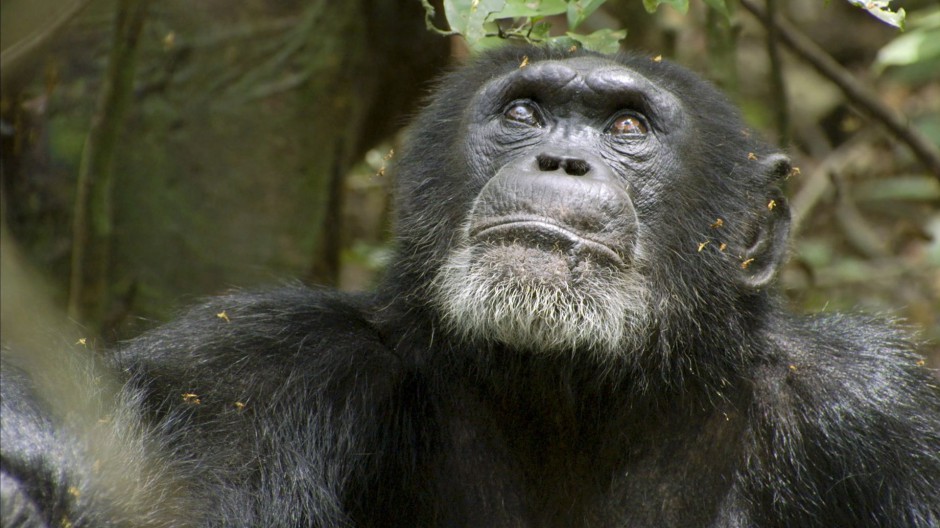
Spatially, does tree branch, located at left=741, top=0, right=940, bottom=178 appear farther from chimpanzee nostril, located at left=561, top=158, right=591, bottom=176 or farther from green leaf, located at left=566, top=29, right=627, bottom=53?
chimpanzee nostril, located at left=561, top=158, right=591, bottom=176

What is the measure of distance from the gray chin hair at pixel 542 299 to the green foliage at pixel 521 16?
36.7 inches

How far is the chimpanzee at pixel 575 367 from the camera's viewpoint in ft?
14.9

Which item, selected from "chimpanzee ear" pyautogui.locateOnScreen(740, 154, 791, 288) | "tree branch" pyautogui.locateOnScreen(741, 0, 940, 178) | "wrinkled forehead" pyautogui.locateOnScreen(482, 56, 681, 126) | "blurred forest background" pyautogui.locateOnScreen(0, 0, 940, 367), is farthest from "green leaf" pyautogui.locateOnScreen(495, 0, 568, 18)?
"tree branch" pyautogui.locateOnScreen(741, 0, 940, 178)

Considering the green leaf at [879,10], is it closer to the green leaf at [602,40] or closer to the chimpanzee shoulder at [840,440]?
the green leaf at [602,40]

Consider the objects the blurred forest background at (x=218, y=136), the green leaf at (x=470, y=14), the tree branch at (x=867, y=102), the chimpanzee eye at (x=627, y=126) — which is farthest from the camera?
the tree branch at (x=867, y=102)

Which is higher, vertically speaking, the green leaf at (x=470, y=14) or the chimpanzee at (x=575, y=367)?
the green leaf at (x=470, y=14)

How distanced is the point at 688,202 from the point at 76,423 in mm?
2508

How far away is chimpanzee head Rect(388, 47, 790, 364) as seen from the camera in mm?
4434

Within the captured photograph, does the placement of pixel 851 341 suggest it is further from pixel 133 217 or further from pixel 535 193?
pixel 133 217

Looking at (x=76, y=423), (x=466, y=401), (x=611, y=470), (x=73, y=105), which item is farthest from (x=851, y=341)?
(x=73, y=105)

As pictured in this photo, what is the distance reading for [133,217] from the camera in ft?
24.0

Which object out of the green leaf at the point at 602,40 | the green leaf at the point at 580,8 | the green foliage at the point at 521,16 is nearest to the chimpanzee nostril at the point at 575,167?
the green foliage at the point at 521,16

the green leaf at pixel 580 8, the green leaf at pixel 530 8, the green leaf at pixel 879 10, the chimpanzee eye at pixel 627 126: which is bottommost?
the chimpanzee eye at pixel 627 126

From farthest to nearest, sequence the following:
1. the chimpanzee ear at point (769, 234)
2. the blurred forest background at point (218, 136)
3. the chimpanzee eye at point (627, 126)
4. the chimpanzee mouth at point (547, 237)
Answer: the blurred forest background at point (218, 136), the chimpanzee ear at point (769, 234), the chimpanzee eye at point (627, 126), the chimpanzee mouth at point (547, 237)
